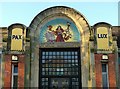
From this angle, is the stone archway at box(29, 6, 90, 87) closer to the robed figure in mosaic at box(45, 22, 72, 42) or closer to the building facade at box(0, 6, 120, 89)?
the building facade at box(0, 6, 120, 89)

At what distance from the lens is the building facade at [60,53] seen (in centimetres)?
2192

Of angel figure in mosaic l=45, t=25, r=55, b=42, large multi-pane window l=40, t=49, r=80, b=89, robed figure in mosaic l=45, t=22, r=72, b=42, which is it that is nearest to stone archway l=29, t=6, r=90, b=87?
large multi-pane window l=40, t=49, r=80, b=89

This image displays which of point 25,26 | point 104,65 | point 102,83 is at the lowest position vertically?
point 102,83

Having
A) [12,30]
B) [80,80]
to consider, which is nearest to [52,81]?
[80,80]

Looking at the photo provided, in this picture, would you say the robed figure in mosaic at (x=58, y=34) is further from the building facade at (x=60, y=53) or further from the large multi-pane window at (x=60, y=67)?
the large multi-pane window at (x=60, y=67)

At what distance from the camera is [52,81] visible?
73.3 feet

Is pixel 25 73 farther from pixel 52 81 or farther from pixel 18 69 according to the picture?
pixel 52 81

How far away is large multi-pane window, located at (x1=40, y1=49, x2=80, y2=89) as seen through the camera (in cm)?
2231

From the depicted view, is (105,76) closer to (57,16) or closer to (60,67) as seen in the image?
(60,67)

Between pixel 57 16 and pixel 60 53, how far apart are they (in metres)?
3.35

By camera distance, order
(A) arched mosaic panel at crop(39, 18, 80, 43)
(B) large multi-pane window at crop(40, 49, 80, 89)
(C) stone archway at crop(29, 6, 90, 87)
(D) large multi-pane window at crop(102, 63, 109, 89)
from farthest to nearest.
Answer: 1. (A) arched mosaic panel at crop(39, 18, 80, 43)
2. (B) large multi-pane window at crop(40, 49, 80, 89)
3. (C) stone archway at crop(29, 6, 90, 87)
4. (D) large multi-pane window at crop(102, 63, 109, 89)

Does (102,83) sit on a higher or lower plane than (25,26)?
lower

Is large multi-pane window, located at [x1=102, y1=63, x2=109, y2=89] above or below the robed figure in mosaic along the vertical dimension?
below

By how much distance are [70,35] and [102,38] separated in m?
2.78
